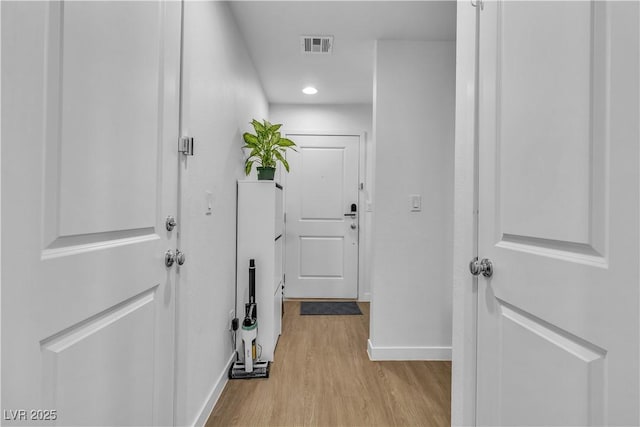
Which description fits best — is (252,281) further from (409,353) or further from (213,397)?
(409,353)

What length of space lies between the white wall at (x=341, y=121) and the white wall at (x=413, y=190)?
155 cm

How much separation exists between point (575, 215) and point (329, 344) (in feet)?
7.71

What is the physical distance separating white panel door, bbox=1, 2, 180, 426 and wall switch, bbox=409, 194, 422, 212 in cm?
178

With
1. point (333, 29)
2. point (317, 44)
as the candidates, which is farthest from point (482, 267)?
point (317, 44)

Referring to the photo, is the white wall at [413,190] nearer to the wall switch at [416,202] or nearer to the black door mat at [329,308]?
the wall switch at [416,202]

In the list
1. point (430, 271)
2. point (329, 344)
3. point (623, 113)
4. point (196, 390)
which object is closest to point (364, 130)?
point (430, 271)

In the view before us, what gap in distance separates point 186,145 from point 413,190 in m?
1.69

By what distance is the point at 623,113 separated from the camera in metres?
0.61

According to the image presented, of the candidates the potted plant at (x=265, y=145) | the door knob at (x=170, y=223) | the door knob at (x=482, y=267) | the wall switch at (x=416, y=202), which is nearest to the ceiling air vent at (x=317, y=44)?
the potted plant at (x=265, y=145)

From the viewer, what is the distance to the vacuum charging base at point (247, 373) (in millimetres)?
2157

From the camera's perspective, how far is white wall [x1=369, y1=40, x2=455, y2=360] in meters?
2.49

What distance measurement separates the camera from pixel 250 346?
7.18ft

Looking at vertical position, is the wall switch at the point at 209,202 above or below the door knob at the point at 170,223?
above

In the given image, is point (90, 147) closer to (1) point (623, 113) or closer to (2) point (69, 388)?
(2) point (69, 388)
